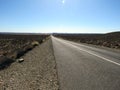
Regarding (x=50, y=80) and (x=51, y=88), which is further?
(x=50, y=80)

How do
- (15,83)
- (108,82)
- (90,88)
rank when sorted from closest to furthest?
(90,88)
(108,82)
(15,83)

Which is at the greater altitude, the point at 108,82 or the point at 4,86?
the point at 108,82

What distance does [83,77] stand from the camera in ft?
21.2

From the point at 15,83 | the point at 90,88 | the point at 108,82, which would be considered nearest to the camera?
the point at 90,88

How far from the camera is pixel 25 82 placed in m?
6.30

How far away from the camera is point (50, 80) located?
21.1ft

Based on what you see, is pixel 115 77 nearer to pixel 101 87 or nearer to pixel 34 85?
pixel 101 87

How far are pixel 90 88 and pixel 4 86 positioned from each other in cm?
321

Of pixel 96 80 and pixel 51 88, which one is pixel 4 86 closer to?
pixel 51 88

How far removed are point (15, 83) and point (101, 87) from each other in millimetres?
3304

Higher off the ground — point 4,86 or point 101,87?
point 101,87

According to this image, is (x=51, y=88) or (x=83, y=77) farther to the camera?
(x=83, y=77)

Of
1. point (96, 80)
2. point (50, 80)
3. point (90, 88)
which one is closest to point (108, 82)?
point (96, 80)

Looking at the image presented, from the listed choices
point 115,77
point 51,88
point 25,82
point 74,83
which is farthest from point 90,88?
point 25,82
